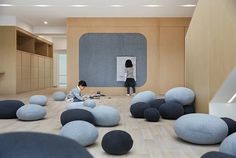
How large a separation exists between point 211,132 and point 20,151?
110 inches

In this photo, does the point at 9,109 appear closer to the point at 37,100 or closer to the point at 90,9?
the point at 37,100

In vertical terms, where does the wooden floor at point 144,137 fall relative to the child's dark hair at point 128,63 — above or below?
below

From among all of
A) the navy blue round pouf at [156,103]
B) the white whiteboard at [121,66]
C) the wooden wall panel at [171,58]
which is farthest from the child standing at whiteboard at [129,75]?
the navy blue round pouf at [156,103]

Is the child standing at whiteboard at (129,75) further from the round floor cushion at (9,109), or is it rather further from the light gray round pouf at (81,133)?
the light gray round pouf at (81,133)

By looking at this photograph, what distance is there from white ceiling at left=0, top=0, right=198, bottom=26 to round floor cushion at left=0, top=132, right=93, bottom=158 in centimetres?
941

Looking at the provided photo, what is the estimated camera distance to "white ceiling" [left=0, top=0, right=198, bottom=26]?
34.8 ft

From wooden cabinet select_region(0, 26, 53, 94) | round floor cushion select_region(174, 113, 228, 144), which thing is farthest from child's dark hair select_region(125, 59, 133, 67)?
round floor cushion select_region(174, 113, 228, 144)

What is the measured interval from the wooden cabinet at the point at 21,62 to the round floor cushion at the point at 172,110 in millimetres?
9449

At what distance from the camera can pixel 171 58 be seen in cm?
1312

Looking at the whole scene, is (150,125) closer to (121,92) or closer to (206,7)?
(206,7)

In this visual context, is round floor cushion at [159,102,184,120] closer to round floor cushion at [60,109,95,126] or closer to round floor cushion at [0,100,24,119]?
round floor cushion at [60,109,95,126]

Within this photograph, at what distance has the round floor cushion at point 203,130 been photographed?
3646 millimetres

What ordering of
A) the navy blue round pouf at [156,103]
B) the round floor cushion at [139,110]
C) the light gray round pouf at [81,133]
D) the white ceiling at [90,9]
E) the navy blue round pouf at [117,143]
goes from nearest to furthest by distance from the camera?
the navy blue round pouf at [117,143], the light gray round pouf at [81,133], the round floor cushion at [139,110], the navy blue round pouf at [156,103], the white ceiling at [90,9]

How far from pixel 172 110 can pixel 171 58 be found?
25.1 ft
